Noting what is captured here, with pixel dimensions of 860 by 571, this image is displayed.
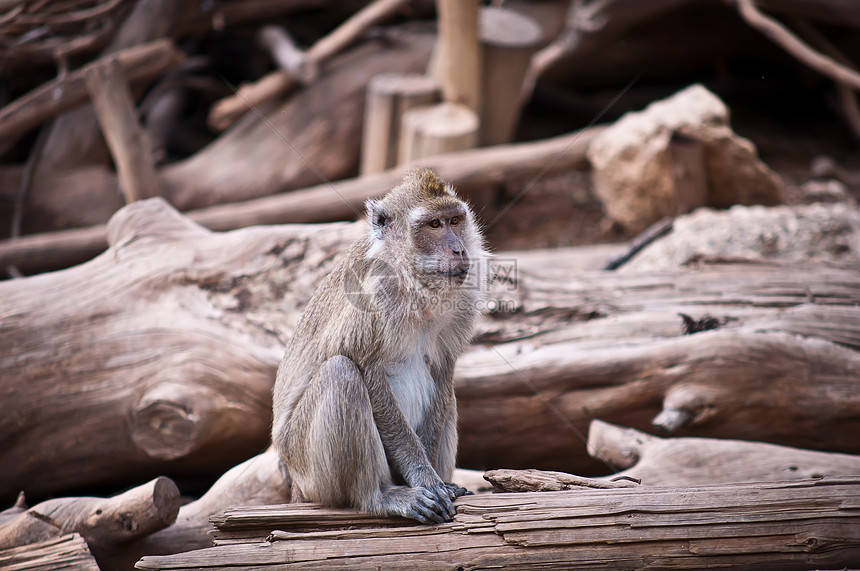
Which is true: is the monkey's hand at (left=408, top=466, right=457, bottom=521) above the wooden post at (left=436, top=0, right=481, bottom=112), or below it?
below

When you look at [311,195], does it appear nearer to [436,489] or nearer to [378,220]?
[378,220]

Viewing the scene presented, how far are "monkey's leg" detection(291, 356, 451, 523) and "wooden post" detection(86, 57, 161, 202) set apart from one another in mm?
6040

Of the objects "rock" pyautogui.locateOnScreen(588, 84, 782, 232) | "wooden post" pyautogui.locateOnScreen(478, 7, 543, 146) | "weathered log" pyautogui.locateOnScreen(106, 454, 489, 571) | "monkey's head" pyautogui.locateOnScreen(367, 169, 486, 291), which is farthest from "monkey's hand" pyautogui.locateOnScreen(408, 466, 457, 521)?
"wooden post" pyautogui.locateOnScreen(478, 7, 543, 146)

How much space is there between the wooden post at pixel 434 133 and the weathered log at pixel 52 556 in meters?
6.44

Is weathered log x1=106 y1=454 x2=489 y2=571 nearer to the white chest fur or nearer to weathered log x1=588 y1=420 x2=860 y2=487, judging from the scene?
the white chest fur

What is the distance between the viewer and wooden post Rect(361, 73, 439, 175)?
31.3 feet

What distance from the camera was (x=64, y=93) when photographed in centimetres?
831

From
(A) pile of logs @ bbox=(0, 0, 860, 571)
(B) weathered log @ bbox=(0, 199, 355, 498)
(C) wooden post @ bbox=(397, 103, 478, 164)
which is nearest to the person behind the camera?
(A) pile of logs @ bbox=(0, 0, 860, 571)

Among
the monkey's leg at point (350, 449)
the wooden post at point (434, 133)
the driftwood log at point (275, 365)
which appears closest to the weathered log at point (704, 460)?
the driftwood log at point (275, 365)

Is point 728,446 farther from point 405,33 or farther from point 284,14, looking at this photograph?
point 284,14

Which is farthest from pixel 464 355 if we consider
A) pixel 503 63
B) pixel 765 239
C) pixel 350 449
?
pixel 503 63

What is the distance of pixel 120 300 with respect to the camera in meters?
5.40

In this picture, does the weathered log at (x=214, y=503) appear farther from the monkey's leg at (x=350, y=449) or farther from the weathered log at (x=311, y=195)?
the weathered log at (x=311, y=195)

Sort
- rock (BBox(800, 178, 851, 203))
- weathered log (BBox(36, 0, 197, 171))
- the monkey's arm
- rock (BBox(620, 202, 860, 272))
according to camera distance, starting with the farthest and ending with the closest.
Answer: rock (BBox(800, 178, 851, 203)), weathered log (BBox(36, 0, 197, 171)), rock (BBox(620, 202, 860, 272)), the monkey's arm
